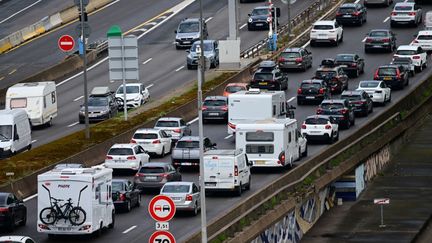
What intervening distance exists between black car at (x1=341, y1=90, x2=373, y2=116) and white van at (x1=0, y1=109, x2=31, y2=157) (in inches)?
746

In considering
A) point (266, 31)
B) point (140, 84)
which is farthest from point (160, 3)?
point (140, 84)

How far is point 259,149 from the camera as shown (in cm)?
6981

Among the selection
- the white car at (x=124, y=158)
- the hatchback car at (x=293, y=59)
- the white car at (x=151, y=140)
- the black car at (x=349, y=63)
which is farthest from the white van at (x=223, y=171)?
the hatchback car at (x=293, y=59)

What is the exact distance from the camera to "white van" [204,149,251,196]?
210 feet

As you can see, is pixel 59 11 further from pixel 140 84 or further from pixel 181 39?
pixel 140 84

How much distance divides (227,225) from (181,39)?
55899 mm

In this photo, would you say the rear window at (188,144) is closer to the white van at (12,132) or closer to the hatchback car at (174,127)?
the hatchback car at (174,127)

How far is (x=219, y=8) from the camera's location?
12356 centimetres

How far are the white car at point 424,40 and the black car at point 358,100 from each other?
20.5 meters

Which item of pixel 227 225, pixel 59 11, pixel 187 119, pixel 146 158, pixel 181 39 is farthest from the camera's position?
pixel 59 11

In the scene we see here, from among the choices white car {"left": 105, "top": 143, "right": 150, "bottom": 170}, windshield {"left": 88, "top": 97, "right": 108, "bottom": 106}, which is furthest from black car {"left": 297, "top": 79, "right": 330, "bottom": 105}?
white car {"left": 105, "top": 143, "right": 150, "bottom": 170}

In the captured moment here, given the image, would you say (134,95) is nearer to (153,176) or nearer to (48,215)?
(153,176)

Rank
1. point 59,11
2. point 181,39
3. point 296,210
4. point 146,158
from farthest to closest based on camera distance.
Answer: point 59,11 < point 181,39 < point 146,158 < point 296,210

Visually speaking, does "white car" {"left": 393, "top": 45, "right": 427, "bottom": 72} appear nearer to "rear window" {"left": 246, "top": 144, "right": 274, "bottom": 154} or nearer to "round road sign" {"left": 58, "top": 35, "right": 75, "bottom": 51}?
"round road sign" {"left": 58, "top": 35, "right": 75, "bottom": 51}
